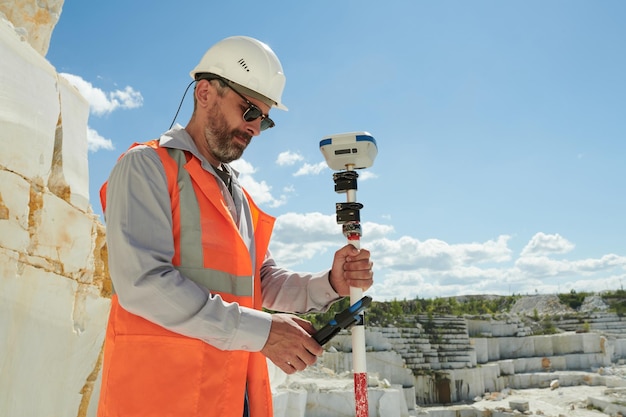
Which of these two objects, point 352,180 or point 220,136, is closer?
point 220,136

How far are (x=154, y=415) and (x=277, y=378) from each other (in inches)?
187

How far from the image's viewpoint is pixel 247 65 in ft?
4.81

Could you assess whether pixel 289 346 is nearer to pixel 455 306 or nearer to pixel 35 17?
pixel 35 17

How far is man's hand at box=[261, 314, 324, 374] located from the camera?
3.94ft

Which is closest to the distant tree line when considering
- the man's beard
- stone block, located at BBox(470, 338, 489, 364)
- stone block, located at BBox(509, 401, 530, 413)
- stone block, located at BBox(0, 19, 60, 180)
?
stone block, located at BBox(470, 338, 489, 364)

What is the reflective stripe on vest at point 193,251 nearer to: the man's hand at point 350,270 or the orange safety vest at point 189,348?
the orange safety vest at point 189,348

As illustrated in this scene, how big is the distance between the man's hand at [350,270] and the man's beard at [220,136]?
1.42ft

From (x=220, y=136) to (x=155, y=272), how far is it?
44 cm

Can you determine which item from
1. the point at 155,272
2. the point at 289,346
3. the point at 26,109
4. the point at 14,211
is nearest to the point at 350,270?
the point at 289,346

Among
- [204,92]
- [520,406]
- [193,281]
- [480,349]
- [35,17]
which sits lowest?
[520,406]

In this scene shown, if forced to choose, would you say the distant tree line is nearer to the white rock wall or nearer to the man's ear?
the white rock wall

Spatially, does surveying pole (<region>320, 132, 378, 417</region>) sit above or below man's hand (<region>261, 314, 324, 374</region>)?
above

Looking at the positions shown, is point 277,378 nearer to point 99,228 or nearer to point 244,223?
point 99,228

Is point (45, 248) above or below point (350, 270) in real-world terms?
above
